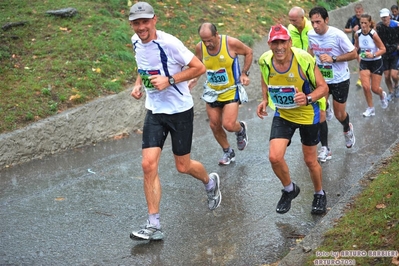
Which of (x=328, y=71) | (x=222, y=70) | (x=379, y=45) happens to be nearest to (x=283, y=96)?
(x=222, y=70)

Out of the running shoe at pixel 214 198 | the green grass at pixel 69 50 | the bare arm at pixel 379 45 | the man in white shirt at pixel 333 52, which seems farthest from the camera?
the bare arm at pixel 379 45

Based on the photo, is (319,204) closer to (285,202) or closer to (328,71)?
(285,202)

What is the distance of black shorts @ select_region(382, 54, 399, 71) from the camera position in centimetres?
1332

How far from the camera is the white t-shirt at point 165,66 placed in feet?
20.4

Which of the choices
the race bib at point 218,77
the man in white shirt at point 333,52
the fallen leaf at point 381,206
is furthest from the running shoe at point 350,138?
the fallen leaf at point 381,206

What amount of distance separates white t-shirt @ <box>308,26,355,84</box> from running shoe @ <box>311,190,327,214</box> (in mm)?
2675

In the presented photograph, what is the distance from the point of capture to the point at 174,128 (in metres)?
6.43

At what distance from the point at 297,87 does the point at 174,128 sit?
1253 mm

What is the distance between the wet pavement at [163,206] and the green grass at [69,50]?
1017 mm

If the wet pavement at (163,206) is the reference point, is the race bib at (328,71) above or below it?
above

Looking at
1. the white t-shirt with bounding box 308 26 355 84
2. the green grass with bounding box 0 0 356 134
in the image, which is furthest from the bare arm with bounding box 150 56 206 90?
the green grass with bounding box 0 0 356 134

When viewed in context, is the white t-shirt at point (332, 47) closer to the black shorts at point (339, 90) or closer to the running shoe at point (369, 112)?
the black shorts at point (339, 90)

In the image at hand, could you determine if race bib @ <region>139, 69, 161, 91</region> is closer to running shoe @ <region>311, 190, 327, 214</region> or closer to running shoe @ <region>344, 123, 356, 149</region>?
running shoe @ <region>311, 190, 327, 214</region>

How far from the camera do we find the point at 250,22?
15.9m
